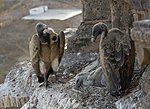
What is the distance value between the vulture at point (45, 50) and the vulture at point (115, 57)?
2.00 ft

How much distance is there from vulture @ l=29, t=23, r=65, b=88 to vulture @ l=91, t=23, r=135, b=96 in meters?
0.61

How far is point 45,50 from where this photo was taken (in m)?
3.59

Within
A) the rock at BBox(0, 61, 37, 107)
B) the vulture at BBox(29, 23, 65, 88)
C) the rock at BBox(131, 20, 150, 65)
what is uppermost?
the rock at BBox(131, 20, 150, 65)

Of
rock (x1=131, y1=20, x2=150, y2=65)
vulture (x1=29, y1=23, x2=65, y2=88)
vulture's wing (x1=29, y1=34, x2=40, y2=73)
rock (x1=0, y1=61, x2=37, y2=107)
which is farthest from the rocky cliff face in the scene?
rock (x1=131, y1=20, x2=150, y2=65)

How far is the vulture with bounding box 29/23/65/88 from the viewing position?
11.4 feet

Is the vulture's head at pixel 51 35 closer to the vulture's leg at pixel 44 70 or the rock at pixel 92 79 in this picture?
the vulture's leg at pixel 44 70

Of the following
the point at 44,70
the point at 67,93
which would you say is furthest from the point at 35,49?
the point at 67,93

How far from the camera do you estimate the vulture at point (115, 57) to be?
2896 mm

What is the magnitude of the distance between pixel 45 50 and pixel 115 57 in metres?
0.85

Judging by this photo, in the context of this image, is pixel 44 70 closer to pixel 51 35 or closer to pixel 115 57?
pixel 51 35

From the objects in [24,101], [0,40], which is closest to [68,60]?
A: [24,101]

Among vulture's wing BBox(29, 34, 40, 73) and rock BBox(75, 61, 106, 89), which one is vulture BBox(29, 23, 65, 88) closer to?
vulture's wing BBox(29, 34, 40, 73)

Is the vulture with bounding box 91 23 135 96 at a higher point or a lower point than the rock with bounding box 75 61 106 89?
higher

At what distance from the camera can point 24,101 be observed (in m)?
4.11
